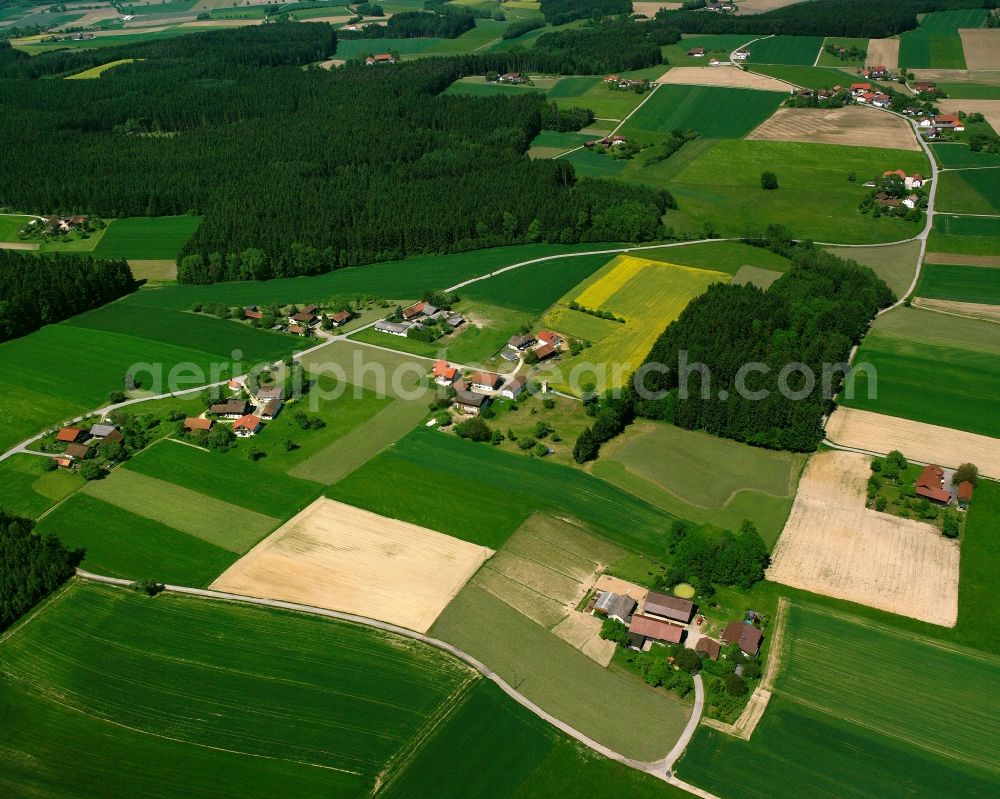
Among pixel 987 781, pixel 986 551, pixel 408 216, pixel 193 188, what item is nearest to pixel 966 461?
pixel 986 551

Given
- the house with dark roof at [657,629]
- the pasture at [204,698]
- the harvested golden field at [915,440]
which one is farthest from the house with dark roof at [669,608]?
the harvested golden field at [915,440]

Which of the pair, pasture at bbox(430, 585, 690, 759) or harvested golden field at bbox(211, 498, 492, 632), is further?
harvested golden field at bbox(211, 498, 492, 632)

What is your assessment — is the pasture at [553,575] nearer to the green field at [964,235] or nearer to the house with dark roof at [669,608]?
the house with dark roof at [669,608]

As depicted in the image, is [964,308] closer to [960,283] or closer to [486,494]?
[960,283]

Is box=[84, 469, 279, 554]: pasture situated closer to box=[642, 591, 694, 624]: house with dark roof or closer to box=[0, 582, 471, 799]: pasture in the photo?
box=[0, 582, 471, 799]: pasture

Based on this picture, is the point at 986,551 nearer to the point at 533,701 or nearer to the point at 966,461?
the point at 966,461

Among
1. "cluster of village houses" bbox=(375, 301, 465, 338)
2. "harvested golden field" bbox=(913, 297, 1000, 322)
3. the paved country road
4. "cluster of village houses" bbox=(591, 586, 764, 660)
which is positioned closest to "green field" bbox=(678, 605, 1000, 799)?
the paved country road

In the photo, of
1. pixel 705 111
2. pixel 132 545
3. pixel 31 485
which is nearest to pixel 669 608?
pixel 132 545
